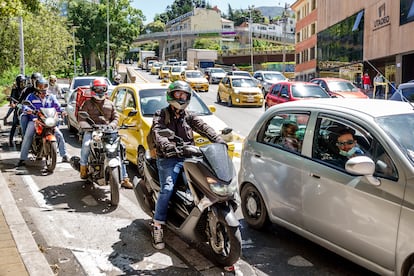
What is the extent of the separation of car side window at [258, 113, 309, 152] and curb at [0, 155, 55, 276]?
2.81 metres

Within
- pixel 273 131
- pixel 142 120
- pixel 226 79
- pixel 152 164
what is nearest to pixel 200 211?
pixel 152 164

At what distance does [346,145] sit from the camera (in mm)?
4617

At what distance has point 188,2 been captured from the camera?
18125 cm

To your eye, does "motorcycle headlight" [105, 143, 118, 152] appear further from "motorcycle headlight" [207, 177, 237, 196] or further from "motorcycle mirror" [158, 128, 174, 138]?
"motorcycle headlight" [207, 177, 237, 196]

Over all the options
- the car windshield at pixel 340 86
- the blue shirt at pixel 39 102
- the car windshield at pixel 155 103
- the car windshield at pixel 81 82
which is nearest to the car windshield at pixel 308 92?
the car windshield at pixel 340 86

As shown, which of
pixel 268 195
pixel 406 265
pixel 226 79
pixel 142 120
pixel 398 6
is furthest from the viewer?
pixel 398 6

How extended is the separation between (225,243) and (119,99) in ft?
20.6

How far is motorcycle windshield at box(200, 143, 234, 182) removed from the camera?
14.3ft

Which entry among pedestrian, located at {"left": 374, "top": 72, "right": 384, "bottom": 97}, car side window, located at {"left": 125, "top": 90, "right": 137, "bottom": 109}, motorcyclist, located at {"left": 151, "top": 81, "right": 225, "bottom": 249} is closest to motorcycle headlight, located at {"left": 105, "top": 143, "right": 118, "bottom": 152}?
motorcyclist, located at {"left": 151, "top": 81, "right": 225, "bottom": 249}

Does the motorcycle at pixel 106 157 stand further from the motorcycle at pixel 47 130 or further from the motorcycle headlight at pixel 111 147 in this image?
the motorcycle at pixel 47 130

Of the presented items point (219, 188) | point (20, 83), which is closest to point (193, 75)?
point (20, 83)

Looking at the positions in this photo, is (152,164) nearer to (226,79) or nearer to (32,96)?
(32,96)

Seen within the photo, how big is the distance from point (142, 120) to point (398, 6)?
24362 mm

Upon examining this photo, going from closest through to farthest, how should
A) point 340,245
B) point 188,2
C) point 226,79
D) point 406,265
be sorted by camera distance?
1. point 406,265
2. point 340,245
3. point 226,79
4. point 188,2
